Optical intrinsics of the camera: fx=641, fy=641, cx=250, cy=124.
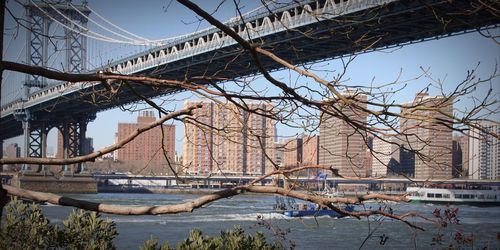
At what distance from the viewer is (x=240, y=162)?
163 feet

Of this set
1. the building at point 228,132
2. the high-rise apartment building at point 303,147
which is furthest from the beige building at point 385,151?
the building at point 228,132

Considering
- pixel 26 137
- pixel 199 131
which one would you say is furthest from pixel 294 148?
pixel 26 137

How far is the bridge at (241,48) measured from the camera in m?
3.03

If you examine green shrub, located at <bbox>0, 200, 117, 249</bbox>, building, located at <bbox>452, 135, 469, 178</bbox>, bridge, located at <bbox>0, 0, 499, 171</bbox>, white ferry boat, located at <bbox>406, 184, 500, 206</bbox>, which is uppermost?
bridge, located at <bbox>0, 0, 499, 171</bbox>

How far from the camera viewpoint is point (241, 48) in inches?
123

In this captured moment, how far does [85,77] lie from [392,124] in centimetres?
114

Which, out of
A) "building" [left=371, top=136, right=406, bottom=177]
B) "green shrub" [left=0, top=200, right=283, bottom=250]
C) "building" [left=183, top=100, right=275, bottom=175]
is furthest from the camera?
"green shrub" [left=0, top=200, right=283, bottom=250]

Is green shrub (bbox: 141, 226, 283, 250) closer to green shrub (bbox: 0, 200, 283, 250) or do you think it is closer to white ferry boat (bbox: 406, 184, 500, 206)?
green shrub (bbox: 0, 200, 283, 250)

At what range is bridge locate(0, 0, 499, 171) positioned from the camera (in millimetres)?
3031

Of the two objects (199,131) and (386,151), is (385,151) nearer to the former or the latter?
(386,151)

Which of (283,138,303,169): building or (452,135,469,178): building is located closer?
(283,138,303,169): building

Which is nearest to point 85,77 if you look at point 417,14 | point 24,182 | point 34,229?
point 34,229

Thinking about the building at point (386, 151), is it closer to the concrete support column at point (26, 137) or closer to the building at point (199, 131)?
the building at point (199, 131)

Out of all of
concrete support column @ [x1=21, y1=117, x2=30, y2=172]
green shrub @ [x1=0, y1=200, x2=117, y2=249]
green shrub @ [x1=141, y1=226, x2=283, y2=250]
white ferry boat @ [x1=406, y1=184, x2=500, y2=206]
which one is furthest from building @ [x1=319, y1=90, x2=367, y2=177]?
concrete support column @ [x1=21, y1=117, x2=30, y2=172]
